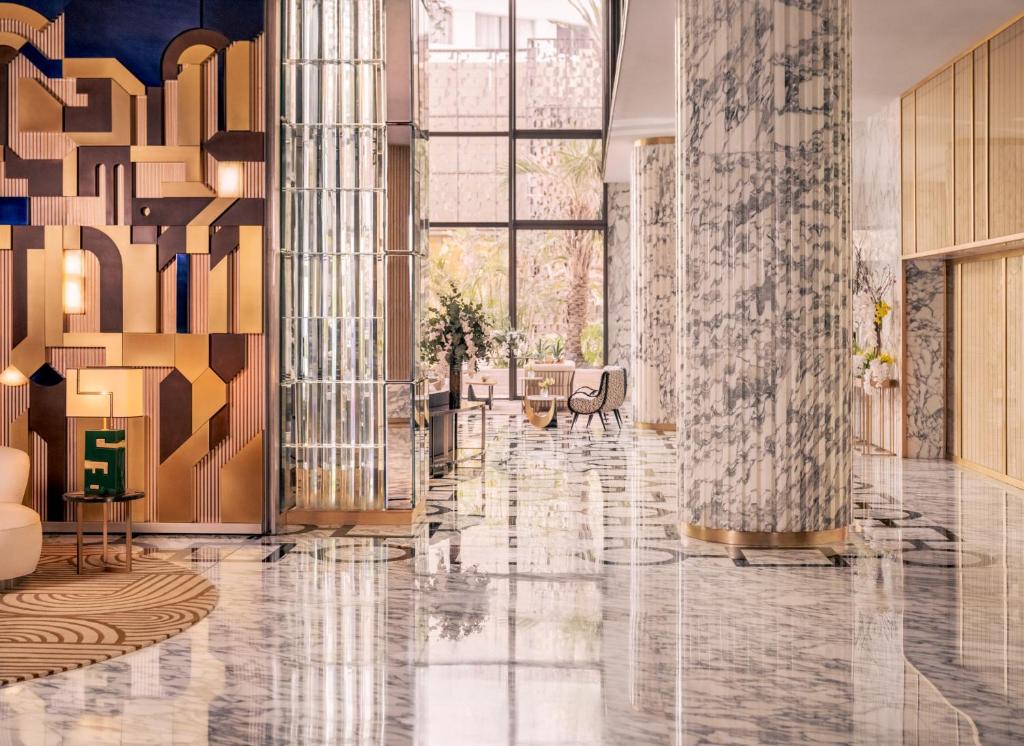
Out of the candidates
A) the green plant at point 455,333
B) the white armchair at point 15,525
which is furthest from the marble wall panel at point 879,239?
the white armchair at point 15,525

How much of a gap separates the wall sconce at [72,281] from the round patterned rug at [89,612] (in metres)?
1.77

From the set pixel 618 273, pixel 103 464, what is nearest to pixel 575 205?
pixel 618 273

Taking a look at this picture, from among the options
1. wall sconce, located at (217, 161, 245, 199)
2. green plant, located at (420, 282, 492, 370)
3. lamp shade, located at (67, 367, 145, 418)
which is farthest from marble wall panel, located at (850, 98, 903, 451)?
lamp shade, located at (67, 367, 145, 418)

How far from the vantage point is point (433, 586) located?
559 cm

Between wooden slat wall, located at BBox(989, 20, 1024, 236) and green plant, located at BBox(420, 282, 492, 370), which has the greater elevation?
wooden slat wall, located at BBox(989, 20, 1024, 236)

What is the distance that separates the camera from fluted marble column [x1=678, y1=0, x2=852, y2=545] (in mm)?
6379

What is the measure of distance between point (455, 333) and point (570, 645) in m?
6.46

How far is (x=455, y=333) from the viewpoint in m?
10.7

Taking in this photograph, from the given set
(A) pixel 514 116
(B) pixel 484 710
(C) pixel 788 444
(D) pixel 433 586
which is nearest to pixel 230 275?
(D) pixel 433 586

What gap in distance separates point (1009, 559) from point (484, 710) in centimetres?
394

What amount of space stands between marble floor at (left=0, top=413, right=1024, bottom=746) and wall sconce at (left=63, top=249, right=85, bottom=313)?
5.57ft

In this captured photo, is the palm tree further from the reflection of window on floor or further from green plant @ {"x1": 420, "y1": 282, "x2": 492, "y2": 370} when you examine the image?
green plant @ {"x1": 420, "y1": 282, "x2": 492, "y2": 370}

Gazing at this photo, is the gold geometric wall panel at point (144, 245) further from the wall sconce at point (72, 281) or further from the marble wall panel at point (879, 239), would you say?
the marble wall panel at point (879, 239)

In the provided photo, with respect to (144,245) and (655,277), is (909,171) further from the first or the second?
(144,245)
